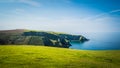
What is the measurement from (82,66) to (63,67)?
387 centimetres

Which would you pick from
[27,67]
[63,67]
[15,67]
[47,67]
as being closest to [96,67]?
[63,67]

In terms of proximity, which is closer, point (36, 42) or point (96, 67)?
point (96, 67)

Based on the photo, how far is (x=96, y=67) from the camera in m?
27.8

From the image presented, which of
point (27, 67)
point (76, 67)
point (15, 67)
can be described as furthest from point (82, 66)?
point (15, 67)

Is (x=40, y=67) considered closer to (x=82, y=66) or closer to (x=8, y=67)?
(x=8, y=67)

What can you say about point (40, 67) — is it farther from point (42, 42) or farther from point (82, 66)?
point (42, 42)

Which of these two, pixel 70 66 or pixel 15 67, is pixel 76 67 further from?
pixel 15 67

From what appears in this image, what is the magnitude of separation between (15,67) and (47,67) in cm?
557

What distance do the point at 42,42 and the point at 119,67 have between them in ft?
569

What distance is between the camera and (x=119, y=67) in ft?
95.8

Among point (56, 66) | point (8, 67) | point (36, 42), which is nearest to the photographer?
point (8, 67)

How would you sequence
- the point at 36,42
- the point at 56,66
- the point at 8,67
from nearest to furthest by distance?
the point at 8,67 → the point at 56,66 → the point at 36,42

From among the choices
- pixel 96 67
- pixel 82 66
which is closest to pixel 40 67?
pixel 82 66

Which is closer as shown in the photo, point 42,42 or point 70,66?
point 70,66
